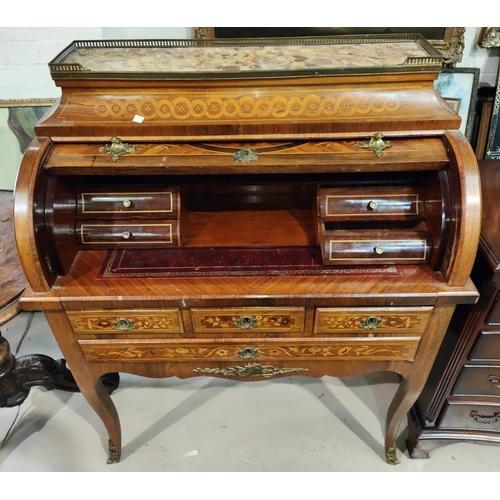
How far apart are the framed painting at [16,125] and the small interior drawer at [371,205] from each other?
1.34m

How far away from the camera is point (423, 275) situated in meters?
1.11

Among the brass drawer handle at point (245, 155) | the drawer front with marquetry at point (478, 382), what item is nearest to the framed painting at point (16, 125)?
the brass drawer handle at point (245, 155)

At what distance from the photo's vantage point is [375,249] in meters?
1.13

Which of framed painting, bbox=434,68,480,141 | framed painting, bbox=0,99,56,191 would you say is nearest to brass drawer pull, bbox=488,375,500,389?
framed painting, bbox=434,68,480,141

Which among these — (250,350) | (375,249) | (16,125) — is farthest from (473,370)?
(16,125)

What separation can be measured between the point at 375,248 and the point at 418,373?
0.45 m

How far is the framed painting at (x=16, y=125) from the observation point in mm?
1810

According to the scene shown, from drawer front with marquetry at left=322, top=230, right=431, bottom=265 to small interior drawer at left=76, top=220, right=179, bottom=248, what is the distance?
0.45m

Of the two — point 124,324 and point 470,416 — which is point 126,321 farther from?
point 470,416

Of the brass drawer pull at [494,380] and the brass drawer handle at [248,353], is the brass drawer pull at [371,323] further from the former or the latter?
the brass drawer pull at [494,380]

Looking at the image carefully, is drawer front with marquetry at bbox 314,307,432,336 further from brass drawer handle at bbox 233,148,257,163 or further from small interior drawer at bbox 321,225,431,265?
brass drawer handle at bbox 233,148,257,163
